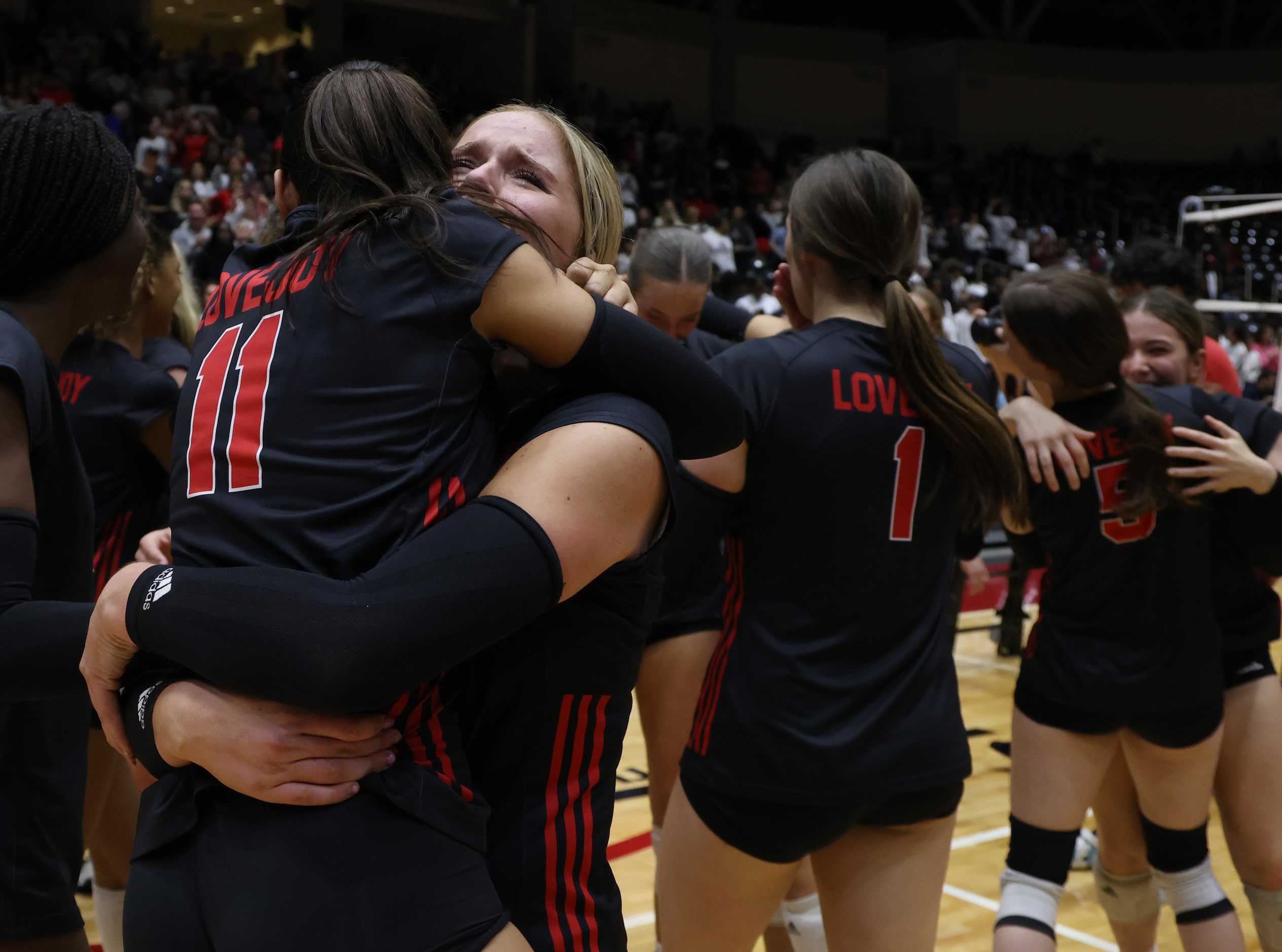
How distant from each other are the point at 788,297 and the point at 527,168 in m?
0.97

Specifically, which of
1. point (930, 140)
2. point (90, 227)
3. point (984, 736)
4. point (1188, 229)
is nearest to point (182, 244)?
point (984, 736)

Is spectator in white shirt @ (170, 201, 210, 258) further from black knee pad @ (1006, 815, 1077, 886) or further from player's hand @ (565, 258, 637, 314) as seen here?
player's hand @ (565, 258, 637, 314)

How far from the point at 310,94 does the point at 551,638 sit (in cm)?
60

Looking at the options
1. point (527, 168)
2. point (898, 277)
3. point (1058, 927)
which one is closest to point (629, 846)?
point (1058, 927)

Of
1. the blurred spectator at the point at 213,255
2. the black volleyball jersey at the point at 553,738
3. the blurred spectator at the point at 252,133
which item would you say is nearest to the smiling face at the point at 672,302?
the black volleyball jersey at the point at 553,738

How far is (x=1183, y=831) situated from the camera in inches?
97.2

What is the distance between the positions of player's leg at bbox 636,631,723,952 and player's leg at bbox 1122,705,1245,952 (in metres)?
0.99

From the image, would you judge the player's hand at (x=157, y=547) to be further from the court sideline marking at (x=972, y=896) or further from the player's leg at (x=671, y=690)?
A: the court sideline marking at (x=972, y=896)

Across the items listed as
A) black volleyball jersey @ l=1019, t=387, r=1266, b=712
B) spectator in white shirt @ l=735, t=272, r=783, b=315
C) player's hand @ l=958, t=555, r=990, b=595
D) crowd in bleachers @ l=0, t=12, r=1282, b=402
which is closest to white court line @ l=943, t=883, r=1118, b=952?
player's hand @ l=958, t=555, r=990, b=595

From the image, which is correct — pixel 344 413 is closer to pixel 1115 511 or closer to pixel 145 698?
pixel 145 698

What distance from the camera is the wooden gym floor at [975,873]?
10.9ft

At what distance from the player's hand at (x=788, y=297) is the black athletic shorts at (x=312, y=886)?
1.41 m

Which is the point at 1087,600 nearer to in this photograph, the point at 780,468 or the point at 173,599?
the point at 780,468

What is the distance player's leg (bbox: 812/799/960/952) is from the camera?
6.23 ft
